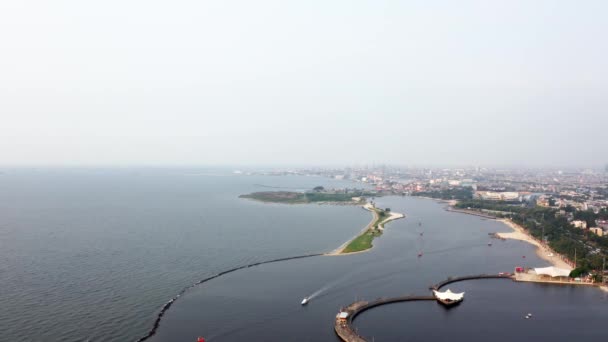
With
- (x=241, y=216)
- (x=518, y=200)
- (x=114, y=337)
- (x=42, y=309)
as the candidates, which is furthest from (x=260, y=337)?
(x=518, y=200)

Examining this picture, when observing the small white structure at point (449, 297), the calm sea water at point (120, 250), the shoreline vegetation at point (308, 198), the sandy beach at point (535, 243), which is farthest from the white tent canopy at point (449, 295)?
the shoreline vegetation at point (308, 198)

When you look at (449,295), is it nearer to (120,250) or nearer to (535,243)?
(535,243)

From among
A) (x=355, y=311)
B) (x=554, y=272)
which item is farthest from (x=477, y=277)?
(x=355, y=311)

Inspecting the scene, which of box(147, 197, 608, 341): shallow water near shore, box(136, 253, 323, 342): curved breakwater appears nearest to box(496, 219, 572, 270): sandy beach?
box(147, 197, 608, 341): shallow water near shore

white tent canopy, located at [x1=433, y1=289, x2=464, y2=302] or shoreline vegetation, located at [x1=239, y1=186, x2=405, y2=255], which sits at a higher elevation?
shoreline vegetation, located at [x1=239, y1=186, x2=405, y2=255]

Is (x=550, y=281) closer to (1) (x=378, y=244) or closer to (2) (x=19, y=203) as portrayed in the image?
(1) (x=378, y=244)

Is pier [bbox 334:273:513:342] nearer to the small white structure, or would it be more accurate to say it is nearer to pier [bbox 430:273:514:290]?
pier [bbox 430:273:514:290]
